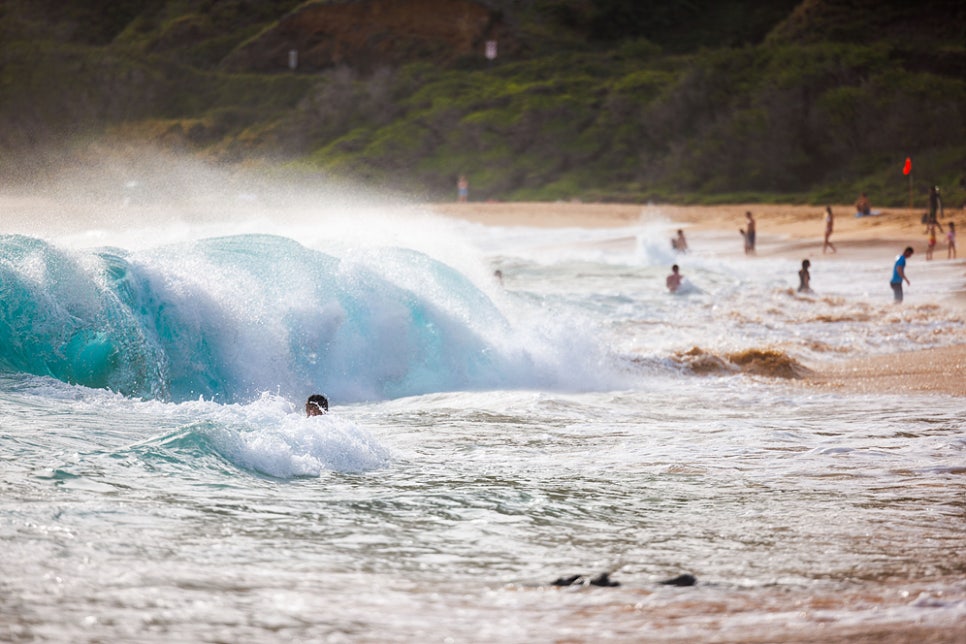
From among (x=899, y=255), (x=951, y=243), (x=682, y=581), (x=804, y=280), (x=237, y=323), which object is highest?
(x=951, y=243)

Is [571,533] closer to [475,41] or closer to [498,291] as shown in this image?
[498,291]

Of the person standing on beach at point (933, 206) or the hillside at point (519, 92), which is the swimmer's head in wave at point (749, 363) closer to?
the person standing on beach at point (933, 206)

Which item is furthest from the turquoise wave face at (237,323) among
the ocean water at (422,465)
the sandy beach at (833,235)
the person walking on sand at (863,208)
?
the person walking on sand at (863,208)

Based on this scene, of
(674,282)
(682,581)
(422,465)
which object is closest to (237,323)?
(422,465)

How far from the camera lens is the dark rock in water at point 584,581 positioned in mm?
5566

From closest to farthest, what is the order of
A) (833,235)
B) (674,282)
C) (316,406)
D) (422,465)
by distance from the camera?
(422,465) < (316,406) < (674,282) < (833,235)

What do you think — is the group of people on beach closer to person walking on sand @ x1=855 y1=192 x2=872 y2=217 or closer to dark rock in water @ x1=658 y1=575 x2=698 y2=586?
person walking on sand @ x1=855 y1=192 x2=872 y2=217

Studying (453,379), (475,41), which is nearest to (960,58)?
(475,41)

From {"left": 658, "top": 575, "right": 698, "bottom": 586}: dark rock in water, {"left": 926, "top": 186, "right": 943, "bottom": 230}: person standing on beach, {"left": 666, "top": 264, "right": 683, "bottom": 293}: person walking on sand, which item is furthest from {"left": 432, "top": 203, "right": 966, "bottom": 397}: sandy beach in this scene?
{"left": 658, "top": 575, "right": 698, "bottom": 586}: dark rock in water

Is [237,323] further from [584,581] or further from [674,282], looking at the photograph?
[674,282]

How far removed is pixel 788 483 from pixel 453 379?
5763mm

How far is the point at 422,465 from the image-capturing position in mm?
8195

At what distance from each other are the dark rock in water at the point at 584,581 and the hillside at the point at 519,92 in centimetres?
3125

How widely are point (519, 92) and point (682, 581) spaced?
51.3 metres
